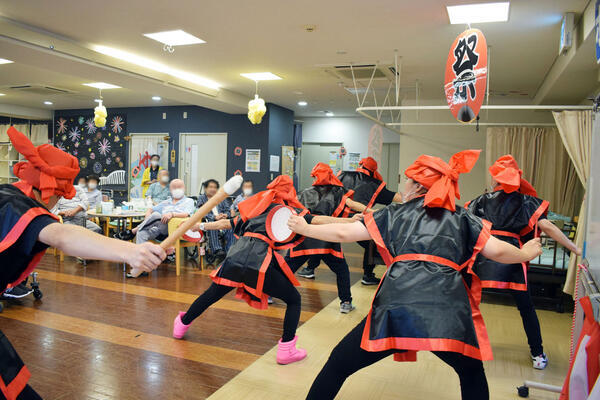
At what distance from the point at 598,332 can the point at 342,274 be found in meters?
2.98

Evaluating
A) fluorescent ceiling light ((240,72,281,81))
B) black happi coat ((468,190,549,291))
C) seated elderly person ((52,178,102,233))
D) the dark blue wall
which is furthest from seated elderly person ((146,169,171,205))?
black happi coat ((468,190,549,291))

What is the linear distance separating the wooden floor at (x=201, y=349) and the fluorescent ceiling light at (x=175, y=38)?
10.2ft

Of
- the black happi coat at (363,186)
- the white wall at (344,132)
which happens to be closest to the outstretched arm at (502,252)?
the black happi coat at (363,186)

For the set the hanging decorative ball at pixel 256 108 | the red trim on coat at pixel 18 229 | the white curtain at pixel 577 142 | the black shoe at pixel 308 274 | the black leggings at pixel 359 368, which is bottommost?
the black shoe at pixel 308 274

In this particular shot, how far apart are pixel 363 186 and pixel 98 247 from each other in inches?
175

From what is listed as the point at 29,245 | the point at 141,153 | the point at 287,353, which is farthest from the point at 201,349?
the point at 141,153

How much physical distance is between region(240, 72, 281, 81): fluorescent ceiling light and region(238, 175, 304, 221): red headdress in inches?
185

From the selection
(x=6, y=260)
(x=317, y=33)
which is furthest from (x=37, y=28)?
(x=6, y=260)

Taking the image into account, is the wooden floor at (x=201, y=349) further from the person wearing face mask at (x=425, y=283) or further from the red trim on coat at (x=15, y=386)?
the red trim on coat at (x=15, y=386)

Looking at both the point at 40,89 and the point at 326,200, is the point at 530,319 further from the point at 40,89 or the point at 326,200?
the point at 40,89

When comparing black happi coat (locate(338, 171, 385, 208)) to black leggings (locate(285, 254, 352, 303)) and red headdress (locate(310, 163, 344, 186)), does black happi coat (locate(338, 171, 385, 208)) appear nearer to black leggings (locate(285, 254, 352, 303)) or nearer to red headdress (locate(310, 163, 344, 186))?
red headdress (locate(310, 163, 344, 186))

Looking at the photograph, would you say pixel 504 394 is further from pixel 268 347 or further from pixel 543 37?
pixel 543 37

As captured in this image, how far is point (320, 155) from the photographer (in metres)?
14.5

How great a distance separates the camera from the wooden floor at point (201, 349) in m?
3.06
